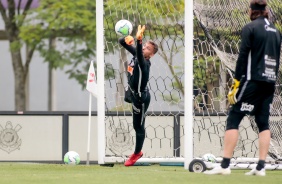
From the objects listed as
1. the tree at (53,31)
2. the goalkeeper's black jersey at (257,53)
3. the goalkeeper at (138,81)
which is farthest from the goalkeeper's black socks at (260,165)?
the tree at (53,31)

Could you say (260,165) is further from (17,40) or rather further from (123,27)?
(17,40)

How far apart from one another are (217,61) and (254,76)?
13.5 feet

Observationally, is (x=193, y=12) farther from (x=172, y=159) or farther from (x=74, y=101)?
(x=74, y=101)

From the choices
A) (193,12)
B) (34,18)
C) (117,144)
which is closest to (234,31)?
(193,12)

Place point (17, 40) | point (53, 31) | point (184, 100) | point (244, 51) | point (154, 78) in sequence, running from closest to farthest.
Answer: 1. point (244, 51)
2. point (184, 100)
3. point (154, 78)
4. point (53, 31)
5. point (17, 40)

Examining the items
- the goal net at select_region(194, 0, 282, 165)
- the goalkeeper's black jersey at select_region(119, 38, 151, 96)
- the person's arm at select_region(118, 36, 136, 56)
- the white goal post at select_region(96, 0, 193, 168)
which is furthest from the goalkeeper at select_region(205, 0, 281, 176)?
the person's arm at select_region(118, 36, 136, 56)

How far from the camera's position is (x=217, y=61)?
15719 mm

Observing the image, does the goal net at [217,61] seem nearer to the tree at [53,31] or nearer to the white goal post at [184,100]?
the white goal post at [184,100]

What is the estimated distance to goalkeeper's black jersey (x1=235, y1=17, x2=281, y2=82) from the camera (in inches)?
456

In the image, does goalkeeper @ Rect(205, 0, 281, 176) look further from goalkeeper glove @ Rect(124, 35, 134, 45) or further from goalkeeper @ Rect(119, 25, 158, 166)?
goalkeeper glove @ Rect(124, 35, 134, 45)

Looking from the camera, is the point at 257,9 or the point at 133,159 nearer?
the point at 257,9

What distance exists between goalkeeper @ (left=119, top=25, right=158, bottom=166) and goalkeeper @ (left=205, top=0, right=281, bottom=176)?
2.81 meters

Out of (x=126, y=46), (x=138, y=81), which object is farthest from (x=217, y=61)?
(x=126, y=46)

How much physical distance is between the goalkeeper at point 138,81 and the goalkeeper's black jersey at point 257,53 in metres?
2.81
